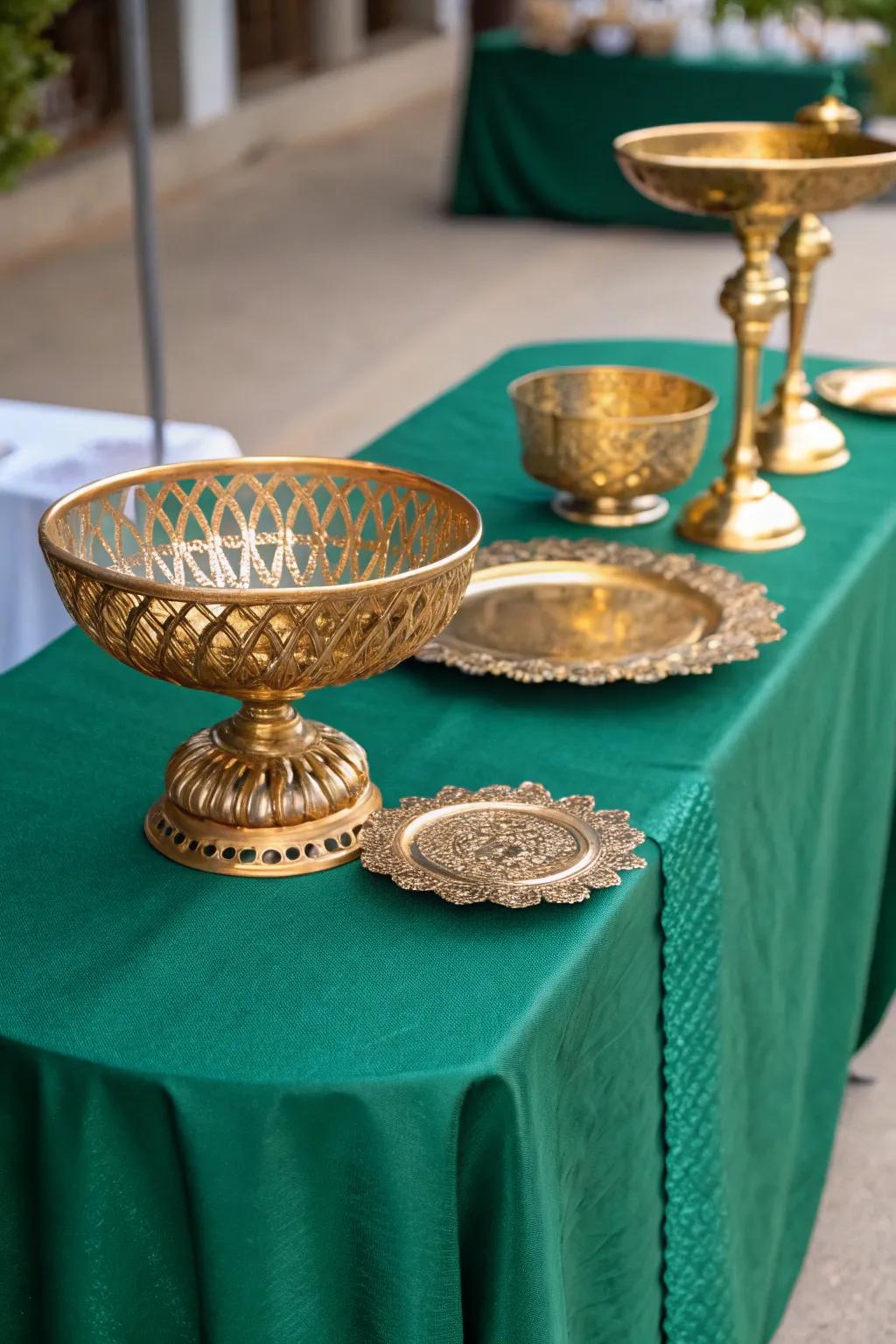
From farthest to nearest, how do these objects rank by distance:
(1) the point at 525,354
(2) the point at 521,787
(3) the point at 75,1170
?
(1) the point at 525,354 < (2) the point at 521,787 < (3) the point at 75,1170

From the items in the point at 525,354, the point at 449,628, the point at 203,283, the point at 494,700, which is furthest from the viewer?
the point at 203,283

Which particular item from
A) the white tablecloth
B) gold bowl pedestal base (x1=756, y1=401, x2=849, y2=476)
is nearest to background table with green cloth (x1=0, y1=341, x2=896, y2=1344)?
gold bowl pedestal base (x1=756, y1=401, x2=849, y2=476)

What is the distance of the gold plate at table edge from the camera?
220 cm

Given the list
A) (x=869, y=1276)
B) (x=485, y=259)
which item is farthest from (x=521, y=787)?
(x=485, y=259)

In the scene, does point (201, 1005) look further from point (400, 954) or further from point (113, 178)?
point (113, 178)

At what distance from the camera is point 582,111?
6.72m

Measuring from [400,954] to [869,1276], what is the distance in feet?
3.49

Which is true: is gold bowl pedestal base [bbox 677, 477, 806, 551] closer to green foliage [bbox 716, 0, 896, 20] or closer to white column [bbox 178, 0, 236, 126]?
green foliage [bbox 716, 0, 896, 20]

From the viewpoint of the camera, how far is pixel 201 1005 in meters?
1.02

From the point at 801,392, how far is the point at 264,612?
117 centimetres

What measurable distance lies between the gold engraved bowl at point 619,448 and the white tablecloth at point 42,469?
0.72 metres

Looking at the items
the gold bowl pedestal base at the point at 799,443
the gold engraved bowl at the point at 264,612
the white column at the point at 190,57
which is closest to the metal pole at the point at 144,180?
the gold bowl pedestal base at the point at 799,443

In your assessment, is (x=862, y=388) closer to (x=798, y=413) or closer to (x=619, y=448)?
(x=798, y=413)

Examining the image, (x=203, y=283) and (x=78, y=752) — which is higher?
(x=78, y=752)
